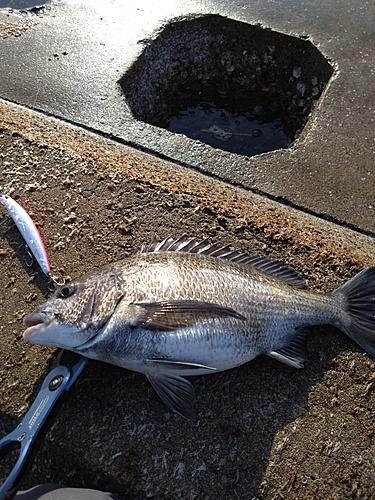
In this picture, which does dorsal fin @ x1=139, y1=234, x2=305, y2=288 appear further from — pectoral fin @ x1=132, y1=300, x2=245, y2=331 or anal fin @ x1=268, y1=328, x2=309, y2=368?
pectoral fin @ x1=132, y1=300, x2=245, y2=331

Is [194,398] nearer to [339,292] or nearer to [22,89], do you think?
[339,292]

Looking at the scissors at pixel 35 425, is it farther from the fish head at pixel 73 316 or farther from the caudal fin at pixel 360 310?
the caudal fin at pixel 360 310

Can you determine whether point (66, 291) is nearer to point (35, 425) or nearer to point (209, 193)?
point (35, 425)

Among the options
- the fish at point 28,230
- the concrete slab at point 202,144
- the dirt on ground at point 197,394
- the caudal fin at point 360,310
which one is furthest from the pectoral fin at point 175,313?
the concrete slab at point 202,144

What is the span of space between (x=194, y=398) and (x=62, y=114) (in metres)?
2.89

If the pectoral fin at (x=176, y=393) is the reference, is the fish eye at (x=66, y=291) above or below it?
above

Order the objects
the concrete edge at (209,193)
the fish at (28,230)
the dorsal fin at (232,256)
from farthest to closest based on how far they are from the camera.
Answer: the concrete edge at (209,193)
the fish at (28,230)
the dorsal fin at (232,256)

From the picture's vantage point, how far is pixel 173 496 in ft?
6.38

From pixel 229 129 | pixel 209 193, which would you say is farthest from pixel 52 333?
pixel 229 129

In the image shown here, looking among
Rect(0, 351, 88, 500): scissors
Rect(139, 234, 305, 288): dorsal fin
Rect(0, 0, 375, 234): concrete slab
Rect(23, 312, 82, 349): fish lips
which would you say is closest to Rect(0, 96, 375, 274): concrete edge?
Rect(0, 0, 375, 234): concrete slab

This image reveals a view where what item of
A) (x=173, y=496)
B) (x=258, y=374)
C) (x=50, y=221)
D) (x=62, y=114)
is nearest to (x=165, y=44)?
(x=62, y=114)

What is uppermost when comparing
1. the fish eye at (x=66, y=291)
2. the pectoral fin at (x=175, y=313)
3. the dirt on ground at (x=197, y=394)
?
the fish eye at (x=66, y=291)

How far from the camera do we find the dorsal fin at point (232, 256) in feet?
8.02

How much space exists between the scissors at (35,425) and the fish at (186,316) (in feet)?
0.50
